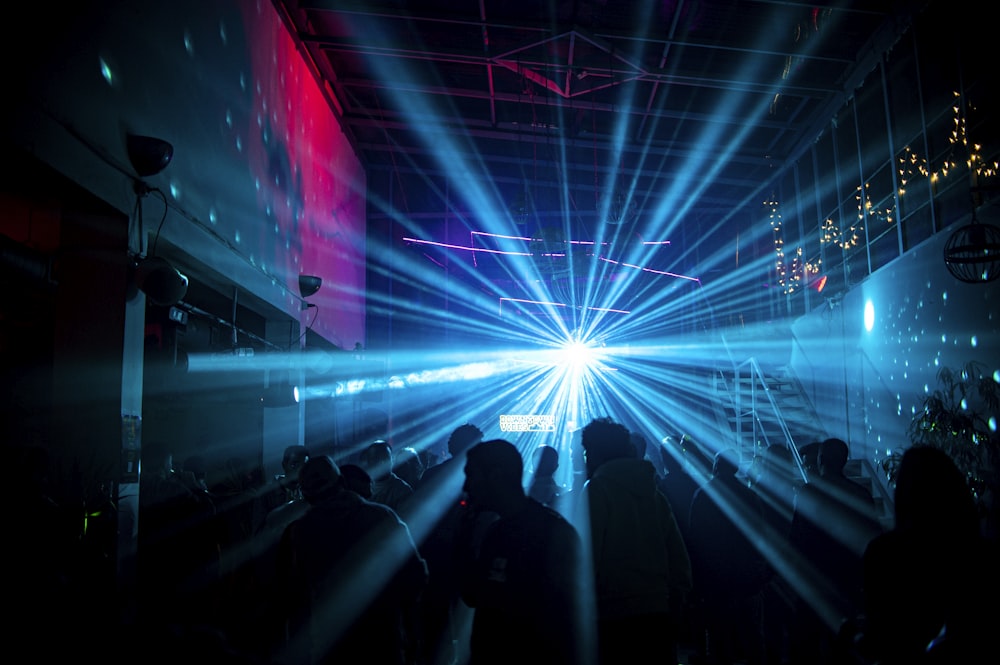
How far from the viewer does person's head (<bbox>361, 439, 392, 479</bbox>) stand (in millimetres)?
4520

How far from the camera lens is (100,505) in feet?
11.3

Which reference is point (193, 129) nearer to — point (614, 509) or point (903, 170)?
point (614, 509)

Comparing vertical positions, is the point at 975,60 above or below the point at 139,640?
above

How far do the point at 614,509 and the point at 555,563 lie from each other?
66 centimetres

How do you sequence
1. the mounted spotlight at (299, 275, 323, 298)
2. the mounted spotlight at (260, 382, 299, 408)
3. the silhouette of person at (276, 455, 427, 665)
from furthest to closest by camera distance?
1. the mounted spotlight at (299, 275, 323, 298)
2. the mounted spotlight at (260, 382, 299, 408)
3. the silhouette of person at (276, 455, 427, 665)

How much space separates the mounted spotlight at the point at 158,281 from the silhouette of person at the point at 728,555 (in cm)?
321

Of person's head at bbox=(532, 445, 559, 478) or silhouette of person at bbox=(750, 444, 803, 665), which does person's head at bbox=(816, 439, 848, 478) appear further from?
person's head at bbox=(532, 445, 559, 478)

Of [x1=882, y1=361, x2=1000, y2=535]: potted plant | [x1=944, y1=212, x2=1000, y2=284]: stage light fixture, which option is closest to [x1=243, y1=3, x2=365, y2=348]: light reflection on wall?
[x1=944, y1=212, x2=1000, y2=284]: stage light fixture

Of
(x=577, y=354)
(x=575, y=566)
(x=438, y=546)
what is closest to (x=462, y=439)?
(x=438, y=546)

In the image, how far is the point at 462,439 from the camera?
4.78 m

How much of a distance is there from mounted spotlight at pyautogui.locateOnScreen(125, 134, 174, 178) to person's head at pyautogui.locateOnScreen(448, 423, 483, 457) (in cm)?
245

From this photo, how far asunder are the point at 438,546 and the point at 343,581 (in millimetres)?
1437

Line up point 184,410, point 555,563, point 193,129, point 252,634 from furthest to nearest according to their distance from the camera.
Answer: point 184,410, point 193,129, point 252,634, point 555,563

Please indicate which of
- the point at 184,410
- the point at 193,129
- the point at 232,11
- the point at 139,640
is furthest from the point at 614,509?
the point at 184,410
